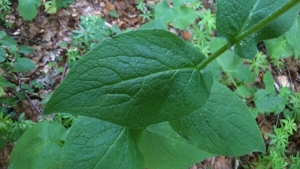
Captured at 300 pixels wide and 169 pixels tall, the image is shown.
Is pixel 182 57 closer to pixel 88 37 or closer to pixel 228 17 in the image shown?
pixel 228 17

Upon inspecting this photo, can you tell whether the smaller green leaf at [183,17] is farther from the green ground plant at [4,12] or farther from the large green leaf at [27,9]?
the green ground plant at [4,12]

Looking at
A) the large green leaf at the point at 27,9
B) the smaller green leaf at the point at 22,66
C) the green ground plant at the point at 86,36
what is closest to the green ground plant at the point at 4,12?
the large green leaf at the point at 27,9

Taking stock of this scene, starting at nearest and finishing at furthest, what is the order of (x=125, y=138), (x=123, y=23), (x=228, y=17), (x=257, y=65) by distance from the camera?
(x=228, y=17) < (x=125, y=138) < (x=257, y=65) < (x=123, y=23)

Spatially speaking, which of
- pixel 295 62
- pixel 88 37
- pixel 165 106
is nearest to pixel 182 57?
pixel 165 106

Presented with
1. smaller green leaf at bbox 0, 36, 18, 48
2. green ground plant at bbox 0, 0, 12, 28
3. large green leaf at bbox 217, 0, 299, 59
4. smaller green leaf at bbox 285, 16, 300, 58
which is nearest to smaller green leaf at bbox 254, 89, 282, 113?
smaller green leaf at bbox 285, 16, 300, 58

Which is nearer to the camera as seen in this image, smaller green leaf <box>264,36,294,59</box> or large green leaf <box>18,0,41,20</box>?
large green leaf <box>18,0,41,20</box>

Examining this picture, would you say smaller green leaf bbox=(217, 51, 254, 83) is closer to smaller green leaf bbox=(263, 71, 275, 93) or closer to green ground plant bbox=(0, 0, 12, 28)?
smaller green leaf bbox=(263, 71, 275, 93)

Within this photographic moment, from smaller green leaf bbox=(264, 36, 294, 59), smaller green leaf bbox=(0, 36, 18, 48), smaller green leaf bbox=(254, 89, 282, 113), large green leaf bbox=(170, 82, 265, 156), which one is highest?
large green leaf bbox=(170, 82, 265, 156)
